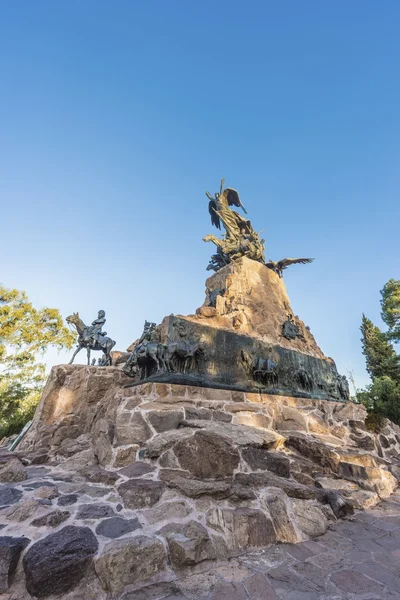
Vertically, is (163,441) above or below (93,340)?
below

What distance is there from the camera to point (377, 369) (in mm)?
21094

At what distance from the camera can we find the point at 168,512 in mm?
2662

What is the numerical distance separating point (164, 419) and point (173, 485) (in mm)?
1165

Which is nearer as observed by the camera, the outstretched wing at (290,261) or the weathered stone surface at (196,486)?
the weathered stone surface at (196,486)

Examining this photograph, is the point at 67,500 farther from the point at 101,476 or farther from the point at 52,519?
the point at 101,476

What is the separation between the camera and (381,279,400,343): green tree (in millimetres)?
19688

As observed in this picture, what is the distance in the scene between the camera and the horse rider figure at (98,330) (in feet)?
29.2

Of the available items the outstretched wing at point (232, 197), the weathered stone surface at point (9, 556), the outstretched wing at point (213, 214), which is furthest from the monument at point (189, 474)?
the outstretched wing at point (232, 197)

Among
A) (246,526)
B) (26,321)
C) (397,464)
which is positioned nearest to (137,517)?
(246,526)

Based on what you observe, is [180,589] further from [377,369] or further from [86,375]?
[377,369]

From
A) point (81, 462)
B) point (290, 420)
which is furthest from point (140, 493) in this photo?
point (290, 420)

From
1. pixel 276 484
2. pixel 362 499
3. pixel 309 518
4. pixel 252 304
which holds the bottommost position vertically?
pixel 362 499

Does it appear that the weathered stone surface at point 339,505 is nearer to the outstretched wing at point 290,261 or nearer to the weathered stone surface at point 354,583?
the weathered stone surface at point 354,583

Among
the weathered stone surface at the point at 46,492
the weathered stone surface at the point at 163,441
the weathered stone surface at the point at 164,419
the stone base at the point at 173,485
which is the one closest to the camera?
the stone base at the point at 173,485
